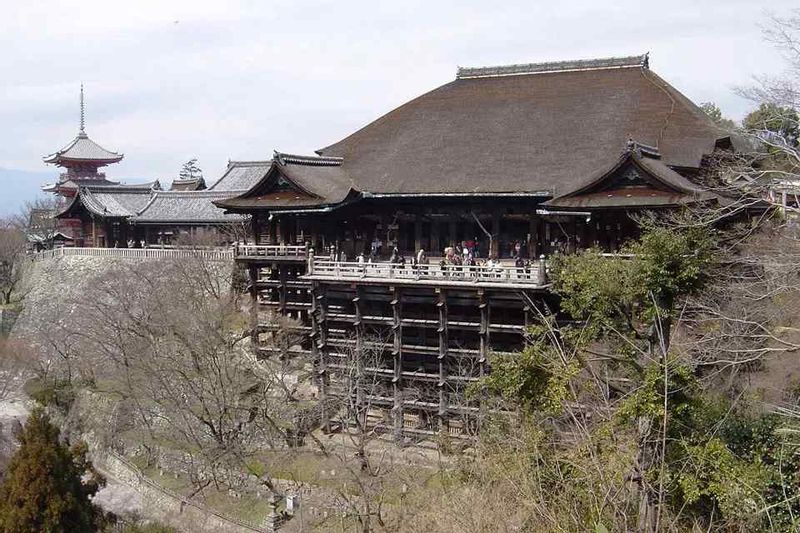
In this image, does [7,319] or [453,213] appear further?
[7,319]

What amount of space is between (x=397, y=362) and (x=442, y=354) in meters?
1.48

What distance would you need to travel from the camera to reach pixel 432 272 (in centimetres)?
2077

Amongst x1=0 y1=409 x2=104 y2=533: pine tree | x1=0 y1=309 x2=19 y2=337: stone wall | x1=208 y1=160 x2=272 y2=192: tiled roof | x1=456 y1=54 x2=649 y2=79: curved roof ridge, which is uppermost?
x1=456 y1=54 x2=649 y2=79: curved roof ridge

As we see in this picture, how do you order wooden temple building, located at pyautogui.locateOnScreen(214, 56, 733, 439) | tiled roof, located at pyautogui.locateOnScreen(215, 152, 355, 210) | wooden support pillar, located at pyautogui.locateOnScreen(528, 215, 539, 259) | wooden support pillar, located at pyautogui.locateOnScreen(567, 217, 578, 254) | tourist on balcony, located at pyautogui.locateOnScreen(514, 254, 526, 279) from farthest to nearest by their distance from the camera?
tiled roof, located at pyautogui.locateOnScreen(215, 152, 355, 210) < wooden support pillar, located at pyautogui.locateOnScreen(528, 215, 539, 259) < wooden support pillar, located at pyautogui.locateOnScreen(567, 217, 578, 254) < wooden temple building, located at pyautogui.locateOnScreen(214, 56, 733, 439) < tourist on balcony, located at pyautogui.locateOnScreen(514, 254, 526, 279)

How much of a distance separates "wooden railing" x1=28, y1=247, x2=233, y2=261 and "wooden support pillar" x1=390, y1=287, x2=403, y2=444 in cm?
984

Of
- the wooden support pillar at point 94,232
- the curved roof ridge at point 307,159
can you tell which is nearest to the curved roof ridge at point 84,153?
the wooden support pillar at point 94,232

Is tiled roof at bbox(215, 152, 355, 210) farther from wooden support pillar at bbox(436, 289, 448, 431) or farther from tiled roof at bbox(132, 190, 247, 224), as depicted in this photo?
tiled roof at bbox(132, 190, 247, 224)

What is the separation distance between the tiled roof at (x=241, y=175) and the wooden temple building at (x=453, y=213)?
383 inches

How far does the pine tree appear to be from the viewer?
15.9 m

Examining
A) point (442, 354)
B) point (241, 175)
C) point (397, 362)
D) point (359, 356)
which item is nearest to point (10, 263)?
point (241, 175)

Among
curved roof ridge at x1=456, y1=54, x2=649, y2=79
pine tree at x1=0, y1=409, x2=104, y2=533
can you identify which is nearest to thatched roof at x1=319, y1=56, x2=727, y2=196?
curved roof ridge at x1=456, y1=54, x2=649, y2=79

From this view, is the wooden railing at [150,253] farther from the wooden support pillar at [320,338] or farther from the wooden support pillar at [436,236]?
the wooden support pillar at [436,236]

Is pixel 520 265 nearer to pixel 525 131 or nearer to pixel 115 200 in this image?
pixel 525 131

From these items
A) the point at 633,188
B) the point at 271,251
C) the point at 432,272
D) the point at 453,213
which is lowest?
the point at 432,272
